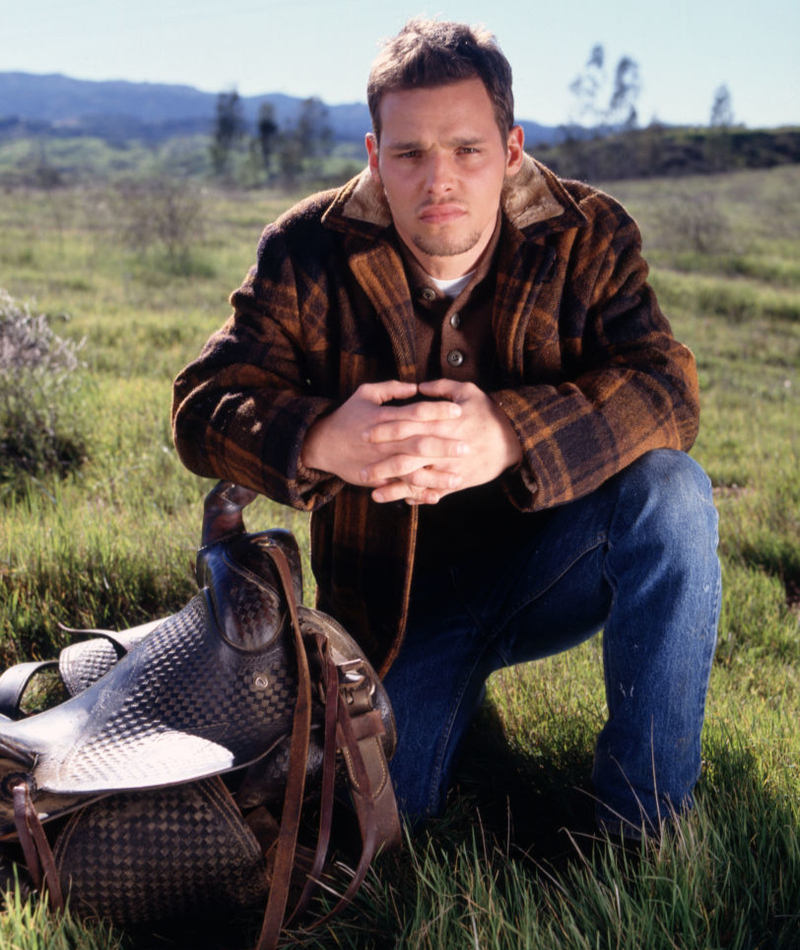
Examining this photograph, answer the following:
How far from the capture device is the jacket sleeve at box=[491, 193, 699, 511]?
190 cm

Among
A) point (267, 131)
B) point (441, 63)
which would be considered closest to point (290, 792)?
point (441, 63)

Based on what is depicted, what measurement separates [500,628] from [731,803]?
0.68m

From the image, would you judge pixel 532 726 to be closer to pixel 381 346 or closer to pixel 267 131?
pixel 381 346

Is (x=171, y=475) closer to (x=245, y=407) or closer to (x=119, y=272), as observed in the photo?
(x=245, y=407)

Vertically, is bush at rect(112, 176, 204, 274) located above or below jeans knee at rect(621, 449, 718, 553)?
above

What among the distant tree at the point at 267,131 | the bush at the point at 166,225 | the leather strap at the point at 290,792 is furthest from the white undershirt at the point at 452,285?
the distant tree at the point at 267,131

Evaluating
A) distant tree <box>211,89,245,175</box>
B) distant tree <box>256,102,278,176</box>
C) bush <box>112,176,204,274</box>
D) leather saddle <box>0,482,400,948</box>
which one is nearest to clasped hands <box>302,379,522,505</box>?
leather saddle <box>0,482,400,948</box>

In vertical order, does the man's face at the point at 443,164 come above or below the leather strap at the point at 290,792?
above

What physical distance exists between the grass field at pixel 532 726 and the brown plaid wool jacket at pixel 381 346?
54 cm

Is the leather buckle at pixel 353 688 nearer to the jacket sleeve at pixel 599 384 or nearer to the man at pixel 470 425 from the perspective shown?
the man at pixel 470 425

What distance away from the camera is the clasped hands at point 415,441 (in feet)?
5.95

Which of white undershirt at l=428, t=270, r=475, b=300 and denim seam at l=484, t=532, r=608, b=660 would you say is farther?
white undershirt at l=428, t=270, r=475, b=300

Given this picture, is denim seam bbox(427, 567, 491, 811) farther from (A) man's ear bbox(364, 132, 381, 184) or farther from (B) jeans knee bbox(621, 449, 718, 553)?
(A) man's ear bbox(364, 132, 381, 184)

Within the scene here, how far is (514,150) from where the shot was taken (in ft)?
7.26
